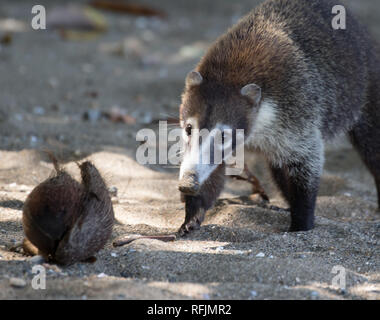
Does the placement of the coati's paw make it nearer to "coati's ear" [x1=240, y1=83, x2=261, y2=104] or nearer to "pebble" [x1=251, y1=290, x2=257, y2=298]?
"coati's ear" [x1=240, y1=83, x2=261, y2=104]

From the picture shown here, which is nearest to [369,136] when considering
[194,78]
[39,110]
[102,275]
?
[194,78]

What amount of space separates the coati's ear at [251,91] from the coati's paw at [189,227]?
114 cm

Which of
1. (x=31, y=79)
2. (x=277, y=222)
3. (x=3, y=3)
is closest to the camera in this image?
(x=277, y=222)

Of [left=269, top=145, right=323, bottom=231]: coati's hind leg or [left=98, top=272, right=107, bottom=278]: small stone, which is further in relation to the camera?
[left=269, top=145, right=323, bottom=231]: coati's hind leg

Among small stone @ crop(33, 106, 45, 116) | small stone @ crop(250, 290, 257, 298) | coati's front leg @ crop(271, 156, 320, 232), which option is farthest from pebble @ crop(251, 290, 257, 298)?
small stone @ crop(33, 106, 45, 116)

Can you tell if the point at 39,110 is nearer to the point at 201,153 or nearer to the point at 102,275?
the point at 201,153

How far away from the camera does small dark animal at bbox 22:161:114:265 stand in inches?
145

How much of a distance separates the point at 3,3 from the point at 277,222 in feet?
30.5

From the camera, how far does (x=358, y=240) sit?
4.93m

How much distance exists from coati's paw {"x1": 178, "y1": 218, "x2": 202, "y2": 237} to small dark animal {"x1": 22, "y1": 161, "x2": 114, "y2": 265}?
1.07 meters

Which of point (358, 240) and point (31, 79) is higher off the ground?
point (31, 79)

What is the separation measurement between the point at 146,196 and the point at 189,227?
1.03m
